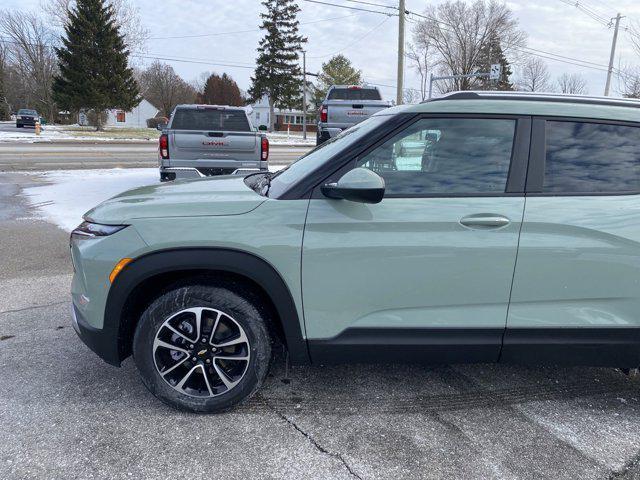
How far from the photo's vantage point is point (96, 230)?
2.77 meters

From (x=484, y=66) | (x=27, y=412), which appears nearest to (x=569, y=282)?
(x=27, y=412)

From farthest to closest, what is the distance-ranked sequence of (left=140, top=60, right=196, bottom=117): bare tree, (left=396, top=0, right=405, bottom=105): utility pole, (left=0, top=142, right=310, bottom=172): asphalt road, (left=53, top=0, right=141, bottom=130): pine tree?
(left=140, top=60, right=196, bottom=117): bare tree → (left=53, top=0, right=141, bottom=130): pine tree → (left=396, top=0, right=405, bottom=105): utility pole → (left=0, top=142, right=310, bottom=172): asphalt road

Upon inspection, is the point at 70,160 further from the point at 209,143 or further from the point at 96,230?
the point at 96,230

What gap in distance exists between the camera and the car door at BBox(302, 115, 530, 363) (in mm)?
2594

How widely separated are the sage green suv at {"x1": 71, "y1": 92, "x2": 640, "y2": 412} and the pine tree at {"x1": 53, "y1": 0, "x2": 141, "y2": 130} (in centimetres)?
3923

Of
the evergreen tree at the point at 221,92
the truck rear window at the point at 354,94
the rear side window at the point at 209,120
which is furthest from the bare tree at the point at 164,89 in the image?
the rear side window at the point at 209,120

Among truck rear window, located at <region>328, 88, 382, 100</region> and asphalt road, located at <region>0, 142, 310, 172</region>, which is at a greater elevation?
truck rear window, located at <region>328, 88, 382, 100</region>

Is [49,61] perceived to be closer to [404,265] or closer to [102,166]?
[102,166]

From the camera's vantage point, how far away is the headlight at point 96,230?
271 cm

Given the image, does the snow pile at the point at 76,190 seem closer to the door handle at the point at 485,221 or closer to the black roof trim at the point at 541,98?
the black roof trim at the point at 541,98

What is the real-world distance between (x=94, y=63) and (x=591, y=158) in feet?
136

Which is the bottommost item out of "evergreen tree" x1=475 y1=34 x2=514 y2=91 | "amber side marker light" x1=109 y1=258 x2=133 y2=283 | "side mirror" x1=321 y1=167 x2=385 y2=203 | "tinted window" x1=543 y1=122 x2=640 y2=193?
"amber side marker light" x1=109 y1=258 x2=133 y2=283

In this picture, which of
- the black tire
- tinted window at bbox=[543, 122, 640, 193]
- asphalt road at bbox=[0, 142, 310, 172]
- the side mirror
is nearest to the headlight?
the black tire

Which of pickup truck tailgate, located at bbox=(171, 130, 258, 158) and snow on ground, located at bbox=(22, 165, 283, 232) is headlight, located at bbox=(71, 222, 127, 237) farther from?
pickup truck tailgate, located at bbox=(171, 130, 258, 158)
